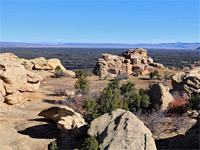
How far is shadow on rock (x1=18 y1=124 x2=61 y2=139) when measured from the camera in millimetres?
7891

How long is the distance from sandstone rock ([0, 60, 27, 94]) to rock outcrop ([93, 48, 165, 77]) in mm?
14552

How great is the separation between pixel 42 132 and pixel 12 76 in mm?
4839

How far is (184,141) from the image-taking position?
656cm

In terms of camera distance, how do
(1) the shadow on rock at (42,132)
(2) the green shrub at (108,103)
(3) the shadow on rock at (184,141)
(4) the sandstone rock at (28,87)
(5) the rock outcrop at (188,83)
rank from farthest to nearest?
(4) the sandstone rock at (28,87) → (5) the rock outcrop at (188,83) → (2) the green shrub at (108,103) → (1) the shadow on rock at (42,132) → (3) the shadow on rock at (184,141)

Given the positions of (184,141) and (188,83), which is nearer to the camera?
(184,141)

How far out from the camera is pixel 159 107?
351 inches

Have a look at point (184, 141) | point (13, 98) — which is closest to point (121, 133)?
point (184, 141)

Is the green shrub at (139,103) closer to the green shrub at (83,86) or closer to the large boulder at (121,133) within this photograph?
the large boulder at (121,133)

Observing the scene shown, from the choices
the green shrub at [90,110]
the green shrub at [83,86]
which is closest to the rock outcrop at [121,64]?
the green shrub at [83,86]

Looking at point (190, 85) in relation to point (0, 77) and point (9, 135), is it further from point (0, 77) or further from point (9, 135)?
point (0, 77)

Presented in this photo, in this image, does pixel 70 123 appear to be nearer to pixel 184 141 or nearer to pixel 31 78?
pixel 184 141

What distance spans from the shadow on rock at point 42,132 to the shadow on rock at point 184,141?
12.9ft

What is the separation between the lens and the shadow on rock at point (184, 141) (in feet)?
20.4

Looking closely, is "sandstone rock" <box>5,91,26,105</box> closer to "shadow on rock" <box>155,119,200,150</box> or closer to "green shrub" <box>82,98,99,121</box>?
"green shrub" <box>82,98,99,121</box>
